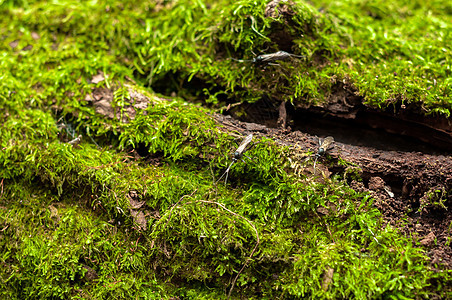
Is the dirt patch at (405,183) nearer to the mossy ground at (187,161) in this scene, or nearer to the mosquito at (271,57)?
the mossy ground at (187,161)

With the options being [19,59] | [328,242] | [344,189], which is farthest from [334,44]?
[19,59]

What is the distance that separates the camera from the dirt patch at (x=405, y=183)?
2.31 meters

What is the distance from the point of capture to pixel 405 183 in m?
2.47

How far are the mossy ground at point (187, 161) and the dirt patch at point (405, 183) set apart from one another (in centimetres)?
12

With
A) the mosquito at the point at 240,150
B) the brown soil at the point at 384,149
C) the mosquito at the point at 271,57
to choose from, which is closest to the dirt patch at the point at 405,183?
the brown soil at the point at 384,149

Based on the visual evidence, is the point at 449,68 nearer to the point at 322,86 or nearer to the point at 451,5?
the point at 322,86

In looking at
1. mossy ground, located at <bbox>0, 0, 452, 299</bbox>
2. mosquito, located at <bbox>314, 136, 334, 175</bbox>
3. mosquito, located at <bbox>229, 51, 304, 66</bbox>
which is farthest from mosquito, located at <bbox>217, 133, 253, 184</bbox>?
mosquito, located at <bbox>229, 51, 304, 66</bbox>

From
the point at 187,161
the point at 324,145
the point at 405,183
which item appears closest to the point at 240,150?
the point at 187,161

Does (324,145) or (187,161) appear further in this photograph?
(187,161)

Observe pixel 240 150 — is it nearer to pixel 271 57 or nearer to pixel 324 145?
pixel 324 145

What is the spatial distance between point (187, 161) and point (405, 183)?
66.7 inches

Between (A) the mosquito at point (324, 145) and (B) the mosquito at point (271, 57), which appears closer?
(A) the mosquito at point (324, 145)

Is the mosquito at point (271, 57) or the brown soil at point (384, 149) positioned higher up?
the mosquito at point (271, 57)

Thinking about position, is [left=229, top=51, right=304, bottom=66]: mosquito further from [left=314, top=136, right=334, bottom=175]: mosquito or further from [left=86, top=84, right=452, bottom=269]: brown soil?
[left=314, top=136, right=334, bottom=175]: mosquito
